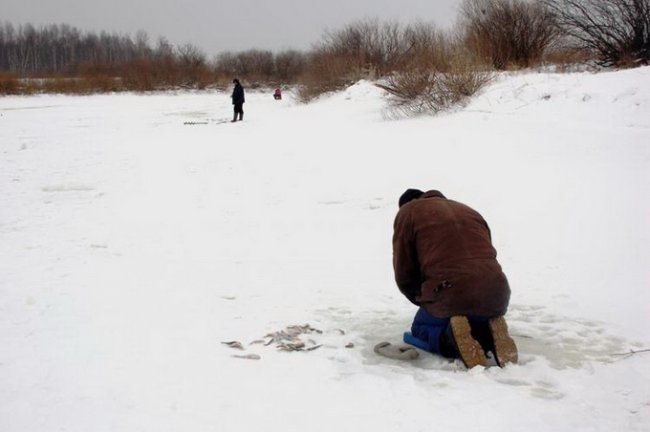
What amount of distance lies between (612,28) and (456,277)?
1511 cm

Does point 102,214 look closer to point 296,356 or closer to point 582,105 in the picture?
point 296,356

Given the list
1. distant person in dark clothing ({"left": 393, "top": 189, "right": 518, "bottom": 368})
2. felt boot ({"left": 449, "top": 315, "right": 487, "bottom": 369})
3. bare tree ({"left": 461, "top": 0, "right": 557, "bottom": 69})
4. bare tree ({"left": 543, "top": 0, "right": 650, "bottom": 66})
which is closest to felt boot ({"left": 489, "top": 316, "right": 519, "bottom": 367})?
distant person in dark clothing ({"left": 393, "top": 189, "right": 518, "bottom": 368})

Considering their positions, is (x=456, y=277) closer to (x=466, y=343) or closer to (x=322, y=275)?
(x=466, y=343)

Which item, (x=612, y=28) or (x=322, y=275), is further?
(x=612, y=28)

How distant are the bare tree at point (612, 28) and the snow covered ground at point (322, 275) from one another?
119 inches

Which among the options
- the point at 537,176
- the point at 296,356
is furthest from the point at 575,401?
the point at 537,176

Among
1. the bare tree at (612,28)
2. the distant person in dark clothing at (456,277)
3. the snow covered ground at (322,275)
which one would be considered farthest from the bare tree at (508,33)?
the distant person in dark clothing at (456,277)

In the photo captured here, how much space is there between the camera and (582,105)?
1238cm

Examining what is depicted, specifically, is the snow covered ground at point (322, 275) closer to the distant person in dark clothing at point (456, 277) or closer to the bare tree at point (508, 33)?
the distant person in dark clothing at point (456, 277)

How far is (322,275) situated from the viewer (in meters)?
6.57

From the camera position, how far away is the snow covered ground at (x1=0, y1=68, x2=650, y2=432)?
3379mm

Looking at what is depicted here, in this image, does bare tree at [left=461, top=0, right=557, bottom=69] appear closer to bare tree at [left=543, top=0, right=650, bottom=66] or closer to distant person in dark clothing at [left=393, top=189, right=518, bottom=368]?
bare tree at [left=543, top=0, right=650, bottom=66]

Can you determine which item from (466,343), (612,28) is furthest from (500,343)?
(612,28)

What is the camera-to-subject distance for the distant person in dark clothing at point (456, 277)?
3.79 metres
